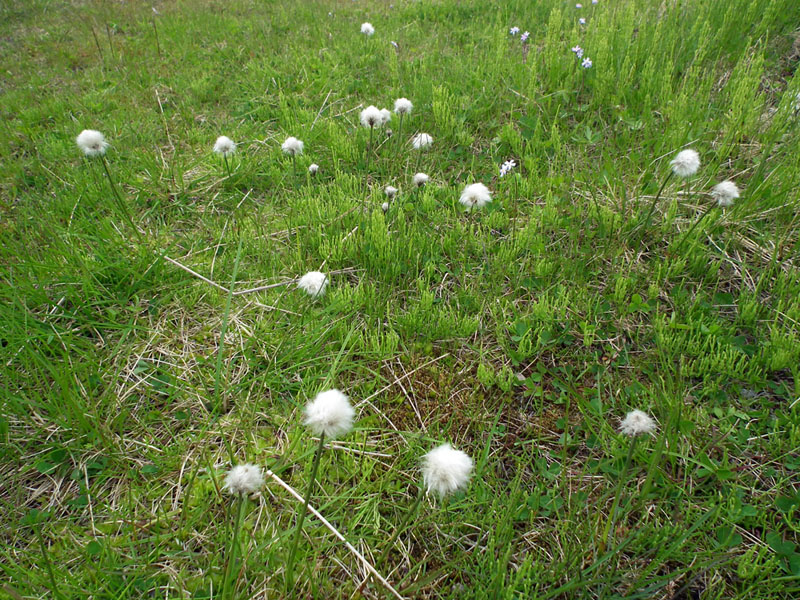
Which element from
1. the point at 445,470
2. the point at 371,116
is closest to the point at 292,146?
the point at 371,116

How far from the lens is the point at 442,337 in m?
2.41

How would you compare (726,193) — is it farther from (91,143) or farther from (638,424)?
(91,143)

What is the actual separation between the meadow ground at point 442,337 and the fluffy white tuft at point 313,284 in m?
0.08

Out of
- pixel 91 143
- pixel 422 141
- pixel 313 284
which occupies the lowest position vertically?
pixel 313 284

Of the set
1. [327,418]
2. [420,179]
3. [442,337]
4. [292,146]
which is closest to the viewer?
[327,418]

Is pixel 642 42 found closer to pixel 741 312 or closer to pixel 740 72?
pixel 740 72

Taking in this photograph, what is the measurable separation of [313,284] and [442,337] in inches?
31.4

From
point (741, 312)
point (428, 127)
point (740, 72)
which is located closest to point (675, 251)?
point (741, 312)

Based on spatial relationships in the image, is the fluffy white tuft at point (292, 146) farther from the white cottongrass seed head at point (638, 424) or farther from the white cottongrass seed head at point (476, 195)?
the white cottongrass seed head at point (638, 424)

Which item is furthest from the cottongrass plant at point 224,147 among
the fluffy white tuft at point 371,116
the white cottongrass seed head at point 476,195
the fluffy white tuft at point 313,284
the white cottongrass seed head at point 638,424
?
the white cottongrass seed head at point 638,424

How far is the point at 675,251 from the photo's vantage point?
102 inches

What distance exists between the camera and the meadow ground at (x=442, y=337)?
1635 mm

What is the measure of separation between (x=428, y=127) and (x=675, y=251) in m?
2.31

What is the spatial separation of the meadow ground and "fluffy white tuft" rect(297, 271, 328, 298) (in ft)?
0.25
